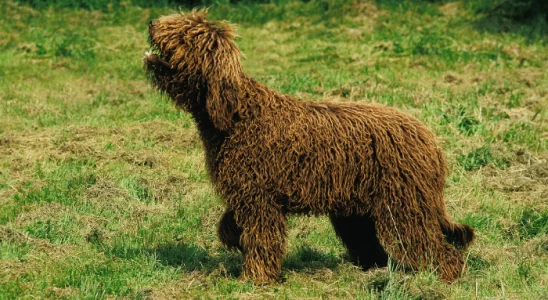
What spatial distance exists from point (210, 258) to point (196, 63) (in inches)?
78.5

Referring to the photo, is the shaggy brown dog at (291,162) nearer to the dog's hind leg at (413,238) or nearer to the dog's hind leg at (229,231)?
the dog's hind leg at (413,238)

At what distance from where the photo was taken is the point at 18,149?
11.1 m

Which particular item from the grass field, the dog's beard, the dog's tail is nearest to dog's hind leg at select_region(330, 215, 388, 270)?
the grass field

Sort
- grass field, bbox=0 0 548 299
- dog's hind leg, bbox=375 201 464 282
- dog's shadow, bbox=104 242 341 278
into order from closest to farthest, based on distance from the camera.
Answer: dog's hind leg, bbox=375 201 464 282, grass field, bbox=0 0 548 299, dog's shadow, bbox=104 242 341 278

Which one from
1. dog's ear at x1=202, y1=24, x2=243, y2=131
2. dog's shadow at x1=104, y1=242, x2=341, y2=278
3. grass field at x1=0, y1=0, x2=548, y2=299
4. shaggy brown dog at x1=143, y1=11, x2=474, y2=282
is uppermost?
dog's ear at x1=202, y1=24, x2=243, y2=131

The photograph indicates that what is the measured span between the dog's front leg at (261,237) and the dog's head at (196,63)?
0.72 meters

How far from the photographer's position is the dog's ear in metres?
7.16

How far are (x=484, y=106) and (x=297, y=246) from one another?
5.28 metres

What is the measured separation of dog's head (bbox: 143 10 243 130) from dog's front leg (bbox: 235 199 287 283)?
0.72 metres

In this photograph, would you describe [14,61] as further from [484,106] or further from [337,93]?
[484,106]

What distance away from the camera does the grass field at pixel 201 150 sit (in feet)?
25.0

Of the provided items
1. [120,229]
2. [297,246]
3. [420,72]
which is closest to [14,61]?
[420,72]

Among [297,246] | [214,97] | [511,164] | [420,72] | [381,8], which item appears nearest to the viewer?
[214,97]

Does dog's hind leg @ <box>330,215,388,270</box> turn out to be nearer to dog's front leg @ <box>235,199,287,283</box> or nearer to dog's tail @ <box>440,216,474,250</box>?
dog's tail @ <box>440,216,474,250</box>
